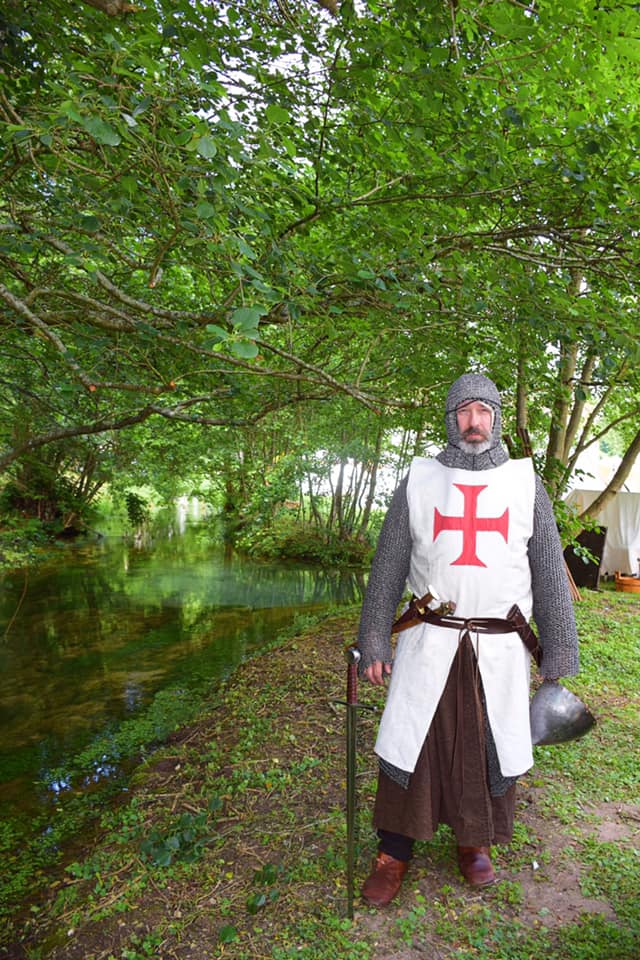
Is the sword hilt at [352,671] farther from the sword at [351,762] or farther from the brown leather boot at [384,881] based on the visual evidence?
the brown leather boot at [384,881]

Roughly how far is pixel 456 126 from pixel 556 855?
11.4 ft

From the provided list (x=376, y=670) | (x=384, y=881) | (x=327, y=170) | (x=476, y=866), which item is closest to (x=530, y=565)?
(x=376, y=670)

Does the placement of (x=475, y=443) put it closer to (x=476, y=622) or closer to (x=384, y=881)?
(x=476, y=622)

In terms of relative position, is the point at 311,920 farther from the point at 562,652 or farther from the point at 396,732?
the point at 562,652

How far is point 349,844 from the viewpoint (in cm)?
235

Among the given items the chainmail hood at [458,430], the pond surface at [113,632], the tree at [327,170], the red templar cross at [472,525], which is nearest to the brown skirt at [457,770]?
the red templar cross at [472,525]

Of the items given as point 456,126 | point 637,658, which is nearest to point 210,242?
point 456,126

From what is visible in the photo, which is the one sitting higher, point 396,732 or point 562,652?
point 562,652

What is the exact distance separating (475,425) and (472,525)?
0.38 m

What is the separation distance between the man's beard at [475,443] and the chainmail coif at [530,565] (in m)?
0.02

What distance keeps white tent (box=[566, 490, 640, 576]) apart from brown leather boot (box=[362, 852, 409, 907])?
33.9 ft

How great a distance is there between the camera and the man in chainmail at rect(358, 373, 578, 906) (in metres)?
2.29

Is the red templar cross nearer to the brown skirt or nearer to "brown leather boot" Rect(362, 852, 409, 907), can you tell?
the brown skirt

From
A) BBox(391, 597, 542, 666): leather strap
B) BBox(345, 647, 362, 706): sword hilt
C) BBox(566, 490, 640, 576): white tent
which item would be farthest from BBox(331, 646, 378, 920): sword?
BBox(566, 490, 640, 576): white tent
